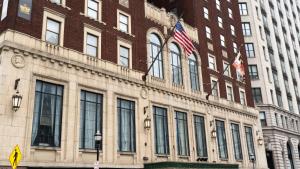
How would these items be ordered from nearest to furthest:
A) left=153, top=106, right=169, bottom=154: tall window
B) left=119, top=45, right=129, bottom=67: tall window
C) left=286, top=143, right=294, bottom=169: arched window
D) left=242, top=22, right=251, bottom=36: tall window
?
left=119, top=45, right=129, bottom=67: tall window < left=153, top=106, right=169, bottom=154: tall window < left=286, top=143, right=294, bottom=169: arched window < left=242, top=22, right=251, bottom=36: tall window

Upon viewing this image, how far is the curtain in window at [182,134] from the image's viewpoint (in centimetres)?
3253

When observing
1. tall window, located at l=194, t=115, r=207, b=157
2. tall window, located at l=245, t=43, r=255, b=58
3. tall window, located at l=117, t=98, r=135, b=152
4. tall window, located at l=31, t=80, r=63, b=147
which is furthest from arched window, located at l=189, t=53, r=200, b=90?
tall window, located at l=245, t=43, r=255, b=58

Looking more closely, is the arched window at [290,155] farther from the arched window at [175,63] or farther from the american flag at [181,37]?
the american flag at [181,37]

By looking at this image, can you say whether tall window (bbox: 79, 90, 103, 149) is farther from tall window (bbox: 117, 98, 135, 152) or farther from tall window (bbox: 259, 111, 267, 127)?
tall window (bbox: 259, 111, 267, 127)

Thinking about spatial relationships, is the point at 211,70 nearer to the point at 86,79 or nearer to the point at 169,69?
the point at 169,69

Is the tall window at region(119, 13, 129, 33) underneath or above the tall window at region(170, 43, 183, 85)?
above

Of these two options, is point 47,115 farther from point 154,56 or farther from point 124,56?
point 154,56

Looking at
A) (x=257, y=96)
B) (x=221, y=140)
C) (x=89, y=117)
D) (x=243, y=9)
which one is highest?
(x=243, y=9)

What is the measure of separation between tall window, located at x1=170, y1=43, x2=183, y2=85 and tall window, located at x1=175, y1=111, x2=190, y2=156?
3741 millimetres

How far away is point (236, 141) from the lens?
41.1 m

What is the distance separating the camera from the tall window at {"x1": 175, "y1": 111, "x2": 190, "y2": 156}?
3250 centimetres

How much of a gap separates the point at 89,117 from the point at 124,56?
7252 millimetres

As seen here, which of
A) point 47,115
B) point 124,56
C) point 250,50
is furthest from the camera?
point 250,50

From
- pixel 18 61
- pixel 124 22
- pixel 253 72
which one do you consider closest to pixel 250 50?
pixel 253 72
